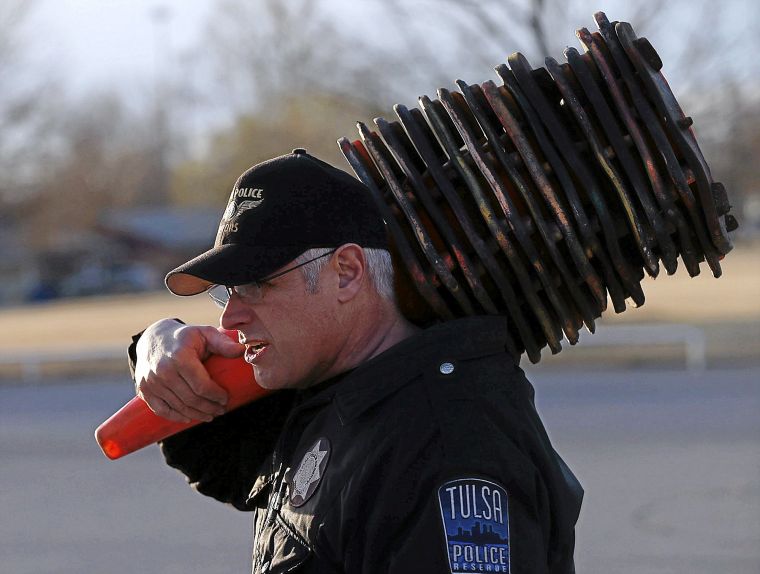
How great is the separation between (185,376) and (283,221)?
1.81 feet

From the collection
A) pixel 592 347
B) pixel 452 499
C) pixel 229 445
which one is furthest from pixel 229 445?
pixel 592 347

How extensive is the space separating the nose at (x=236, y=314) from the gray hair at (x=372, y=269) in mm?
148

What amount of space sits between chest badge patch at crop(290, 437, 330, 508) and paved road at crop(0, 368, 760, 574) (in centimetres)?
460

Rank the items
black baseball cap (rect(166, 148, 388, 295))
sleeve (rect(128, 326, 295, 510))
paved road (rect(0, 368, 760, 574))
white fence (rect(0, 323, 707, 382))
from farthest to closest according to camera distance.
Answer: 1. white fence (rect(0, 323, 707, 382))
2. paved road (rect(0, 368, 760, 574))
3. sleeve (rect(128, 326, 295, 510))
4. black baseball cap (rect(166, 148, 388, 295))

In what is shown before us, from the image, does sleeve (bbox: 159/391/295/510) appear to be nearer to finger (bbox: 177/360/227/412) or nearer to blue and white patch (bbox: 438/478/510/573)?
finger (bbox: 177/360/227/412)

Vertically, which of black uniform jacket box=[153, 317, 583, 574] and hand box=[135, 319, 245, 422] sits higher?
hand box=[135, 319, 245, 422]

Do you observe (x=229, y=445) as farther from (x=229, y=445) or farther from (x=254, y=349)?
(x=254, y=349)

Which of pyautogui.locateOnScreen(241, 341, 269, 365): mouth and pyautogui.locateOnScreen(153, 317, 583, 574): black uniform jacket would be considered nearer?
pyautogui.locateOnScreen(153, 317, 583, 574): black uniform jacket

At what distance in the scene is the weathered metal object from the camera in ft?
7.54

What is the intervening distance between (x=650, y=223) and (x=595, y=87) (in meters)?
0.28

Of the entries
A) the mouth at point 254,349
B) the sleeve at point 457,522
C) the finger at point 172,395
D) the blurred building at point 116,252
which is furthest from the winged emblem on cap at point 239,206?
the blurred building at point 116,252

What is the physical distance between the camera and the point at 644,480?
8695mm

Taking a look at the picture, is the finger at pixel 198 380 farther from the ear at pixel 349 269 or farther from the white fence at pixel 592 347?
the white fence at pixel 592 347

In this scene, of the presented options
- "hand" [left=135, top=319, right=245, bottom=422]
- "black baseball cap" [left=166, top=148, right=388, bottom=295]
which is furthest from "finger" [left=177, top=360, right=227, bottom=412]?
"black baseball cap" [left=166, top=148, right=388, bottom=295]
